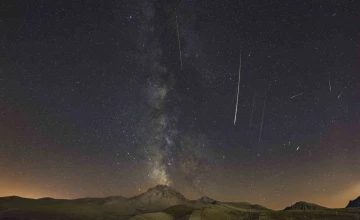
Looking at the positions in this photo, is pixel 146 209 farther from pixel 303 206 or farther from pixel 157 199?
pixel 303 206

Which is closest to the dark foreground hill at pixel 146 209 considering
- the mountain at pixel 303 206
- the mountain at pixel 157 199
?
the mountain at pixel 157 199

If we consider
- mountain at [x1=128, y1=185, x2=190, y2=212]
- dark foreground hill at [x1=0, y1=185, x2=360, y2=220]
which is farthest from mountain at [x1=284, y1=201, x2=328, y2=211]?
mountain at [x1=128, y1=185, x2=190, y2=212]

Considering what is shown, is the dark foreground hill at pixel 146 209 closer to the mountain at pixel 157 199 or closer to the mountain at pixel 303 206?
the mountain at pixel 157 199

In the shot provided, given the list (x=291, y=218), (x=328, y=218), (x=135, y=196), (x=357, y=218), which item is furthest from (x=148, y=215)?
(x=135, y=196)

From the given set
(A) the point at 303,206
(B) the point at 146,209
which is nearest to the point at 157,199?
(B) the point at 146,209

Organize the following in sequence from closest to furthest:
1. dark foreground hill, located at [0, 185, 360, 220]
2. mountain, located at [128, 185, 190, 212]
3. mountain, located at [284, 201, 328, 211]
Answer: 1. dark foreground hill, located at [0, 185, 360, 220]
2. mountain, located at [128, 185, 190, 212]
3. mountain, located at [284, 201, 328, 211]

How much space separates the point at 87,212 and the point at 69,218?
14.2 m

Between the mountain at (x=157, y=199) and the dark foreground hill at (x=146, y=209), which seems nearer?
the dark foreground hill at (x=146, y=209)

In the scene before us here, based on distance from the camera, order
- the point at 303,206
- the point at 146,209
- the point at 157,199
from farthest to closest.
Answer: the point at 303,206 → the point at 157,199 → the point at 146,209

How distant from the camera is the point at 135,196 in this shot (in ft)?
490

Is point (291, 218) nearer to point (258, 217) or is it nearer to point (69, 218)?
point (258, 217)

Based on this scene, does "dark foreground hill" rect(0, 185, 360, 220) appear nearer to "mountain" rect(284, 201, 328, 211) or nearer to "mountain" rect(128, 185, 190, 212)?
"mountain" rect(128, 185, 190, 212)

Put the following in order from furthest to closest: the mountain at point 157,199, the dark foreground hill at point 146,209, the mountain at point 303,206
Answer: the mountain at point 303,206
the mountain at point 157,199
the dark foreground hill at point 146,209

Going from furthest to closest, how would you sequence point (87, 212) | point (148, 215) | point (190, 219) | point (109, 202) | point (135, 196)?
point (135, 196) < point (109, 202) < point (87, 212) < point (148, 215) < point (190, 219)
